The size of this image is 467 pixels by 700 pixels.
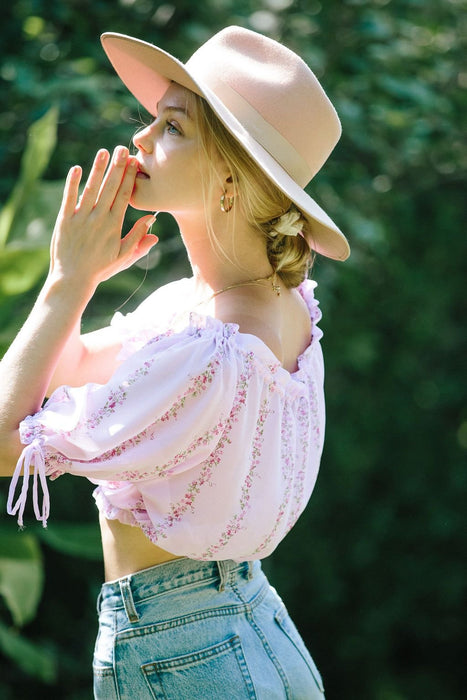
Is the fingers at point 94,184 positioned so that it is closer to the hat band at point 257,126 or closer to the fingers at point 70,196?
the fingers at point 70,196

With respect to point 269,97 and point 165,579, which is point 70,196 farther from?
point 165,579

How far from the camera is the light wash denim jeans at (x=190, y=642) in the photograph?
4.86 feet

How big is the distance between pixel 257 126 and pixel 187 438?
1.61 feet

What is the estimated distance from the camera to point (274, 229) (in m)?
1.54

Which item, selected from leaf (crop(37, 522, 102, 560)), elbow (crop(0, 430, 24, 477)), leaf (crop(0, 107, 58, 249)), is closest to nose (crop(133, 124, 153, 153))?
elbow (crop(0, 430, 24, 477))

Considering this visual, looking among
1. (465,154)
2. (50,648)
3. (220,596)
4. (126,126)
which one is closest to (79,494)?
(50,648)

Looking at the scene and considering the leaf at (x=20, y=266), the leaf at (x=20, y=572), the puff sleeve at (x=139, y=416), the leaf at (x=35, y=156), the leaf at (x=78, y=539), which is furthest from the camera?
the leaf at (x=78, y=539)

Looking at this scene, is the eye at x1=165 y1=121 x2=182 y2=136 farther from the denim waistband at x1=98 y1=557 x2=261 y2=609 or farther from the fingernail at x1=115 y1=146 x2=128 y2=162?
the denim waistband at x1=98 y1=557 x2=261 y2=609

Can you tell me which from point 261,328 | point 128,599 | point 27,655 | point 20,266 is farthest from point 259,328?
point 27,655

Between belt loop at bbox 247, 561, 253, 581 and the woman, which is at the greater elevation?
the woman

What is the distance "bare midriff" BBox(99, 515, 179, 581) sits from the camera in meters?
1.54

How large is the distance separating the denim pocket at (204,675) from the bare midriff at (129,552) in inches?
5.8

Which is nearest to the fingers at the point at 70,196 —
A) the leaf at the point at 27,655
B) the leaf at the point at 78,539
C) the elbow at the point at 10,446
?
the elbow at the point at 10,446

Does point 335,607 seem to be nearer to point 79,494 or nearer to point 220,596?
point 79,494
